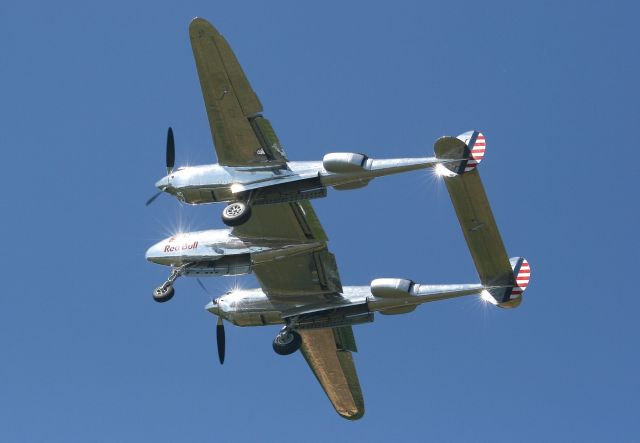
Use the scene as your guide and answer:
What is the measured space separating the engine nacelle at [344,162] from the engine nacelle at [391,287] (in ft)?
17.9

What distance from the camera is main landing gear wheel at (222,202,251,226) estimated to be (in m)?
55.4

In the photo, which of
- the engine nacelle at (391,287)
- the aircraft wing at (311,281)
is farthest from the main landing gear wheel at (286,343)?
the engine nacelle at (391,287)

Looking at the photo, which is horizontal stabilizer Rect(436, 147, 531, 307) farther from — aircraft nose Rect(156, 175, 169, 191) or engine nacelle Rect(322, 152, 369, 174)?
aircraft nose Rect(156, 175, 169, 191)

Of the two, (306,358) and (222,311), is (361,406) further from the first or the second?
(222,311)

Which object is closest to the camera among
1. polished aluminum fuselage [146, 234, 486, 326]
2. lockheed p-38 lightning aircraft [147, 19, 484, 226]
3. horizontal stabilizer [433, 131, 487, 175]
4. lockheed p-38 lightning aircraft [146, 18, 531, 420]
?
horizontal stabilizer [433, 131, 487, 175]

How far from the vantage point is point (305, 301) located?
199 feet

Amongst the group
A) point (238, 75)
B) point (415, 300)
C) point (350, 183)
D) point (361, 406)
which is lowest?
point (361, 406)

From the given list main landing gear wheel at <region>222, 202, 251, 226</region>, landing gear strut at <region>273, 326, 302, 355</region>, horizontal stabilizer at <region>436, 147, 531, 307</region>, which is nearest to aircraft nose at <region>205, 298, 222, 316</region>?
landing gear strut at <region>273, 326, 302, 355</region>

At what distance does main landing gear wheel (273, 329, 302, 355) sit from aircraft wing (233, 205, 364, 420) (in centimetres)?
137

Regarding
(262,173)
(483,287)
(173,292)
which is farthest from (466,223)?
(173,292)

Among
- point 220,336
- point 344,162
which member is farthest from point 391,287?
point 220,336

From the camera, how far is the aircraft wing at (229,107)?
53.9 m

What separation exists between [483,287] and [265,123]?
1055cm

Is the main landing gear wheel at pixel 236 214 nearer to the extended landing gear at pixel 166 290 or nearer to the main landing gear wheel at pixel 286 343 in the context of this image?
the extended landing gear at pixel 166 290
